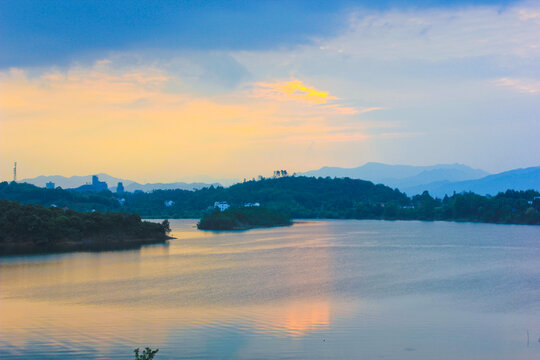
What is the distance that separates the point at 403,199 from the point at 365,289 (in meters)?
98.1

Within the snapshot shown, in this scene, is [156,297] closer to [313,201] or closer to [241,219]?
[241,219]

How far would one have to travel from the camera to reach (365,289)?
21328 millimetres

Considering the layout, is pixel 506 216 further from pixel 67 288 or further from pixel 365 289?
pixel 67 288

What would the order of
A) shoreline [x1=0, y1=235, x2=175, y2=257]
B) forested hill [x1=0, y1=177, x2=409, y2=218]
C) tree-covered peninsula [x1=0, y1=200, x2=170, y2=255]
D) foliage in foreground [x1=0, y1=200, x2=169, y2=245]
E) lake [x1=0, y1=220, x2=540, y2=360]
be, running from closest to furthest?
lake [x1=0, y1=220, x2=540, y2=360], shoreline [x1=0, y1=235, x2=175, y2=257], tree-covered peninsula [x1=0, y1=200, x2=170, y2=255], foliage in foreground [x1=0, y1=200, x2=169, y2=245], forested hill [x1=0, y1=177, x2=409, y2=218]

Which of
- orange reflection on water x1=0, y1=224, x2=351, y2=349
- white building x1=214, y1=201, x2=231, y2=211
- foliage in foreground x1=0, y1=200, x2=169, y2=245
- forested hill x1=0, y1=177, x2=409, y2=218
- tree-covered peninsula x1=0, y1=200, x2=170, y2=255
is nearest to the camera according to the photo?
orange reflection on water x1=0, y1=224, x2=351, y2=349

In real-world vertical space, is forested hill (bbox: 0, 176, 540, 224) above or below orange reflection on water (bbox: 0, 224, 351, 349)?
above

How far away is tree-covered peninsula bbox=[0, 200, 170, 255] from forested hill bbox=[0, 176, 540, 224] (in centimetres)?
3503

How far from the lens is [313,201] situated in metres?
113

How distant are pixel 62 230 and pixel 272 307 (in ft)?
91.4

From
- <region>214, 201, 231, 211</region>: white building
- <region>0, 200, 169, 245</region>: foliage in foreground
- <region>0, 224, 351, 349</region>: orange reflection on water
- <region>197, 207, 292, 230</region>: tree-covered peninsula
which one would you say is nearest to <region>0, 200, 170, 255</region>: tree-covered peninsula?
<region>0, 200, 169, 245</region>: foliage in foreground

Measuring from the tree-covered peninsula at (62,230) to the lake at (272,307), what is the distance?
631cm

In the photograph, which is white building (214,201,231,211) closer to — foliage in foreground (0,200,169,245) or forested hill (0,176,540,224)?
forested hill (0,176,540,224)

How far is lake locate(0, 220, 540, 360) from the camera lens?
12.9 meters

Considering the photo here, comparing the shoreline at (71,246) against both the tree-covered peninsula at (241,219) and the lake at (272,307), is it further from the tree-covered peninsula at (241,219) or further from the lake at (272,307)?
the tree-covered peninsula at (241,219)
